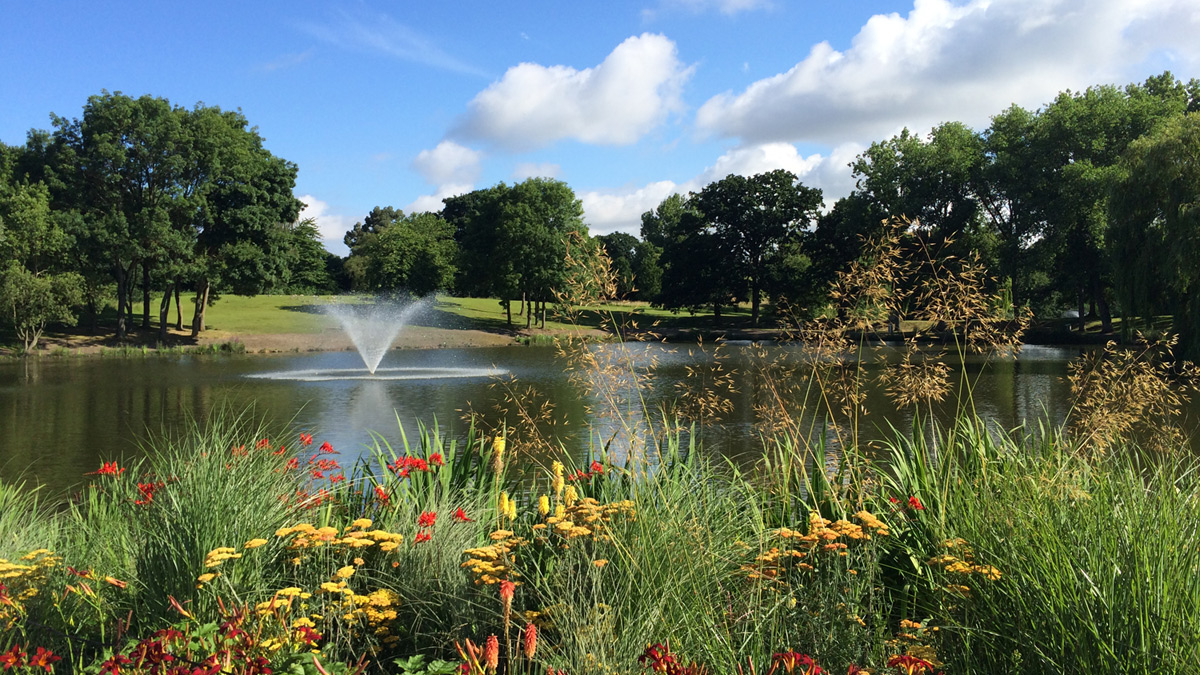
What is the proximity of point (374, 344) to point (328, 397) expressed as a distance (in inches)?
874

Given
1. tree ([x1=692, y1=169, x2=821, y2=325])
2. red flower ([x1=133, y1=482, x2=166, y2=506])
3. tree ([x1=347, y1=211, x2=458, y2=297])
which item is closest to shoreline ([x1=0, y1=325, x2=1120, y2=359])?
tree ([x1=692, y1=169, x2=821, y2=325])

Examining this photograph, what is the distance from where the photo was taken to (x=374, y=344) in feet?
141

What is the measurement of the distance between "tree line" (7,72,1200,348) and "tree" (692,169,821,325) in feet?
0.41

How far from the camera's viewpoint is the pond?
13086 millimetres

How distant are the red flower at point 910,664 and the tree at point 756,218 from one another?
185 ft

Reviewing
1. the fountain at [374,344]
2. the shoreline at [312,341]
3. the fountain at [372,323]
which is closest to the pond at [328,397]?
the fountain at [374,344]

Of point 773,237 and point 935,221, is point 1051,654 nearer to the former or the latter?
point 935,221

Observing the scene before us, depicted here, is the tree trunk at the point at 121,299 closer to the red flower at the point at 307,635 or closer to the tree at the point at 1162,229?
the red flower at the point at 307,635

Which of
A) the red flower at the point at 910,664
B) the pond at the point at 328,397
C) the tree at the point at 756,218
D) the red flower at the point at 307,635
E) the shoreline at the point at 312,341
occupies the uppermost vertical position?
the tree at the point at 756,218

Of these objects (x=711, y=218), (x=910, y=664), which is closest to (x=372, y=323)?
(x=711, y=218)

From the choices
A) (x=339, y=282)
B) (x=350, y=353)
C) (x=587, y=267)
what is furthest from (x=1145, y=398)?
(x=339, y=282)

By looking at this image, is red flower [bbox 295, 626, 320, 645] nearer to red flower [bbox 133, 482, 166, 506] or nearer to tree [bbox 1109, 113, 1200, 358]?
red flower [bbox 133, 482, 166, 506]

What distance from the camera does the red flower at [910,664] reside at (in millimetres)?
2607

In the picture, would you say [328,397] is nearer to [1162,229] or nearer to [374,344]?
[374,344]
